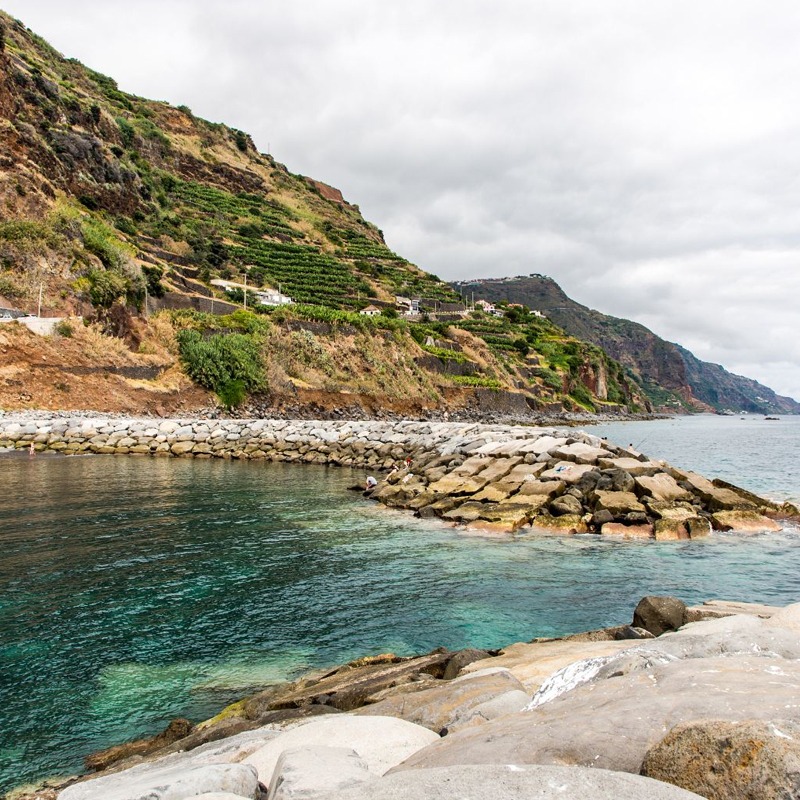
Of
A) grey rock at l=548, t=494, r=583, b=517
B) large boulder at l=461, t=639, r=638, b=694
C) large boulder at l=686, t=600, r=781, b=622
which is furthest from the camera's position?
grey rock at l=548, t=494, r=583, b=517

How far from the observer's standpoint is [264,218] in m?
110

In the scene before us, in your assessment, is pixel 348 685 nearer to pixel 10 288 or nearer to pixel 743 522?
pixel 743 522

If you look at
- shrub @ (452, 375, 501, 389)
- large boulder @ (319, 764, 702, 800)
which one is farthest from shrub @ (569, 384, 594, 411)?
large boulder @ (319, 764, 702, 800)

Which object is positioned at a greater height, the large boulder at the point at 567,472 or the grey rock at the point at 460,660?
the large boulder at the point at 567,472

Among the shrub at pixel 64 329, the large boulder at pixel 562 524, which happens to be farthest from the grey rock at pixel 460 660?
the shrub at pixel 64 329

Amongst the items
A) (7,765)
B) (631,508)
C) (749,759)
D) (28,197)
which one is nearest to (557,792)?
(749,759)

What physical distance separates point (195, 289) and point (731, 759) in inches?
2723

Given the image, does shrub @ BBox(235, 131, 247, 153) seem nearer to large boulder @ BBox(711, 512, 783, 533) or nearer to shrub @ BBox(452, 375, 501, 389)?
shrub @ BBox(452, 375, 501, 389)

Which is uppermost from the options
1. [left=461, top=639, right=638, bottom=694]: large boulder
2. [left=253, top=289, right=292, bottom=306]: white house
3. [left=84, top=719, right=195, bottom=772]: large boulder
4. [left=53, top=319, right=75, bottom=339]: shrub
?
[left=253, top=289, right=292, bottom=306]: white house

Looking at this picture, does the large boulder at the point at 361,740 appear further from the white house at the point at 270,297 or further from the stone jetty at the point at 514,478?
the white house at the point at 270,297

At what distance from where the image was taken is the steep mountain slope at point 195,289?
4162cm

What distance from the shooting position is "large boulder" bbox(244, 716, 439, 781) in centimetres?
378

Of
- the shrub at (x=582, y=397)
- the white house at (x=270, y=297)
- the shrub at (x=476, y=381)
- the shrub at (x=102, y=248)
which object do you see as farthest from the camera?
the shrub at (x=582, y=397)

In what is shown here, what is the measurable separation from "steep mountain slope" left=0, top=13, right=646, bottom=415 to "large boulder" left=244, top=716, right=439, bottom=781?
3783 cm
